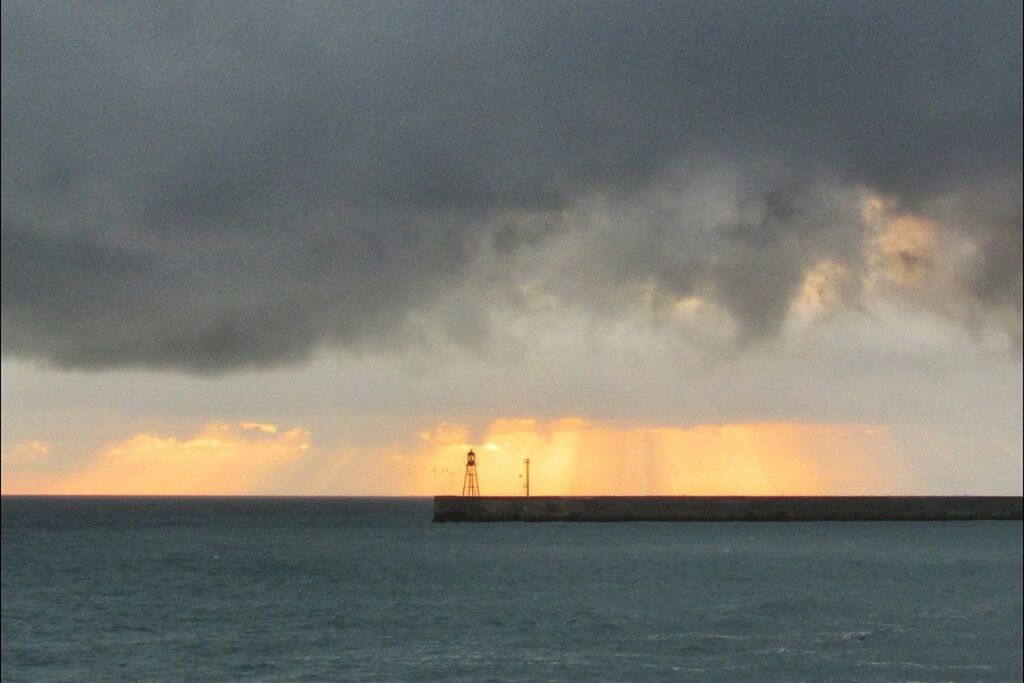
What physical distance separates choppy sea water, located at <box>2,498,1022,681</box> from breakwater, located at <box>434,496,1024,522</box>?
748 inches

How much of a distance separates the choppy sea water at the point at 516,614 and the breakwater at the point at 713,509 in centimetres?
1900

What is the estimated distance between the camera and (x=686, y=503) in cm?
17462

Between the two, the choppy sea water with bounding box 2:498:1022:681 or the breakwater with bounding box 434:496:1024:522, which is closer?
the choppy sea water with bounding box 2:498:1022:681

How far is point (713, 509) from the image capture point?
599 feet

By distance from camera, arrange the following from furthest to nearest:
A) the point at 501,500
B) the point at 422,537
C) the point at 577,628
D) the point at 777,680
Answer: the point at 422,537 → the point at 501,500 → the point at 577,628 → the point at 777,680

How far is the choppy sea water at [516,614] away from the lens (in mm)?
48750

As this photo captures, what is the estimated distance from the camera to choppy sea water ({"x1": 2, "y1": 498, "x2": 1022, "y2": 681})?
160 ft

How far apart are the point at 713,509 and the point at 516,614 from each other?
390 feet

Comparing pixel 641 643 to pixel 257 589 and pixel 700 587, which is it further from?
pixel 257 589

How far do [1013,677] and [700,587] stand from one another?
42.1 meters

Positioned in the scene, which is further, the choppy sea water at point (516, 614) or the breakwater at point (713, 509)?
the breakwater at point (713, 509)

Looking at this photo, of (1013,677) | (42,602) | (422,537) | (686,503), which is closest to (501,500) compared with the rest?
(422,537)

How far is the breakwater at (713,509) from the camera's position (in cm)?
15712

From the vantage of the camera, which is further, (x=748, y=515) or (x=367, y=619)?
(x=748, y=515)
